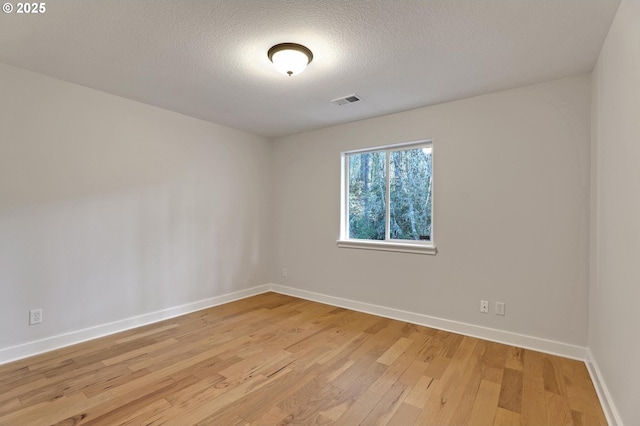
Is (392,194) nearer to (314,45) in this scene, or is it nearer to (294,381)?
(314,45)

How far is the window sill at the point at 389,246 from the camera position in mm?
3279

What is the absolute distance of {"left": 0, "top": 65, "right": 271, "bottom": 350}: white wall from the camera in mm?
2494

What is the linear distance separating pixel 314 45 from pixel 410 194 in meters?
2.09

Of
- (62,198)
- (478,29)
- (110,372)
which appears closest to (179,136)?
(62,198)

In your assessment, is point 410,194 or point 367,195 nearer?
point 410,194

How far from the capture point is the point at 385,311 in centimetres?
356

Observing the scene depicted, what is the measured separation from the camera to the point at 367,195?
3967 mm

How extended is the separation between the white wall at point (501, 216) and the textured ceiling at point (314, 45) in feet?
0.94

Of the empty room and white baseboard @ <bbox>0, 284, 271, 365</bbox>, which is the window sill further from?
white baseboard @ <bbox>0, 284, 271, 365</bbox>

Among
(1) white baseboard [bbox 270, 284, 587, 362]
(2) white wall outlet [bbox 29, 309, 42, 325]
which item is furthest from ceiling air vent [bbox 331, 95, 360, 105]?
(2) white wall outlet [bbox 29, 309, 42, 325]

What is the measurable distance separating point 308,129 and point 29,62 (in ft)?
9.48

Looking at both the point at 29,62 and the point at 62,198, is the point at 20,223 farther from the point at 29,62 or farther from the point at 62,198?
the point at 29,62

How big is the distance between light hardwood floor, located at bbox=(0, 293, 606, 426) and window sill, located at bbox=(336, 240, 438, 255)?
0.85 m

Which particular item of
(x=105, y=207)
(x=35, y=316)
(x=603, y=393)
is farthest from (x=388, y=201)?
(x=35, y=316)
